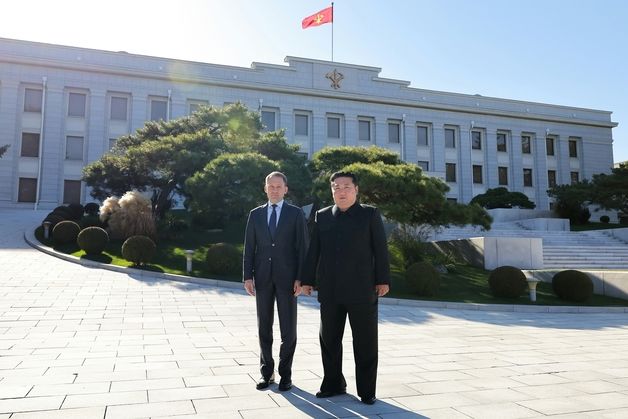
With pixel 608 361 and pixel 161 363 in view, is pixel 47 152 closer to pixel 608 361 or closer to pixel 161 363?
pixel 161 363

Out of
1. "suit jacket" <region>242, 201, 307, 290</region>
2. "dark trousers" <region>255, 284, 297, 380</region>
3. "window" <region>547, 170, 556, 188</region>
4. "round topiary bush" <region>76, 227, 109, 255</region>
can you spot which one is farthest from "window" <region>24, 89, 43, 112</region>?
"window" <region>547, 170, 556, 188</region>

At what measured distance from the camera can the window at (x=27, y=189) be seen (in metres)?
32.7

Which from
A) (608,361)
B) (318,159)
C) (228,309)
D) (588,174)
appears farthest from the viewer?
(588,174)

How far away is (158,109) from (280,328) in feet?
115

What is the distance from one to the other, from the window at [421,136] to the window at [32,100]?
3067 cm

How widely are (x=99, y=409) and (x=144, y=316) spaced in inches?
189

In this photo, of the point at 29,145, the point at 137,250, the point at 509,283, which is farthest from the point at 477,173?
the point at 29,145

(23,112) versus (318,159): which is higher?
(23,112)

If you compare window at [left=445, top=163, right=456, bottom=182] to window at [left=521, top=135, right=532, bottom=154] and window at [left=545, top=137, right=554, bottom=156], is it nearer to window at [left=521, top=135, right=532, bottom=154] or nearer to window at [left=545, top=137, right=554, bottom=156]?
window at [left=521, top=135, right=532, bottom=154]

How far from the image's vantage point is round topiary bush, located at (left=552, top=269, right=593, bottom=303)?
1173 cm

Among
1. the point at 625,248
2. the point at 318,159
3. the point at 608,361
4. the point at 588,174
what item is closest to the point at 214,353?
the point at 608,361

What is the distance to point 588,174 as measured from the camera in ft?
154

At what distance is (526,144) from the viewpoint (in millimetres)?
46125

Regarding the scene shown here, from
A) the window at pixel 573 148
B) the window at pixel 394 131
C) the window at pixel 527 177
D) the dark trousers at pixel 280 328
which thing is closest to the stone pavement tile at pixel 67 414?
the dark trousers at pixel 280 328
